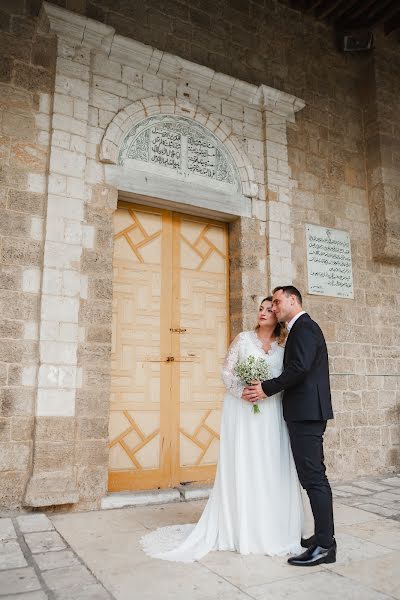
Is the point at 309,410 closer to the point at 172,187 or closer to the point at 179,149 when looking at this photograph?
the point at 172,187

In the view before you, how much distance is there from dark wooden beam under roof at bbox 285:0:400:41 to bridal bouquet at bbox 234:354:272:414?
5.20 metres

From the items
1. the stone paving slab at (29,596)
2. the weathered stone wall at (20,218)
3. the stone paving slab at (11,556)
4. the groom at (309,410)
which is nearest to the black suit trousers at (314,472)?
the groom at (309,410)

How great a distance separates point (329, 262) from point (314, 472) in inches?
137

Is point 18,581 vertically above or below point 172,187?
below

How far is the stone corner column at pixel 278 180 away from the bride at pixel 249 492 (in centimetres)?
241

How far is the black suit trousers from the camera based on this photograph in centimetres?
275

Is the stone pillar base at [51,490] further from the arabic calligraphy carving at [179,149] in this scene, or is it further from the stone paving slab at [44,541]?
the arabic calligraphy carving at [179,149]

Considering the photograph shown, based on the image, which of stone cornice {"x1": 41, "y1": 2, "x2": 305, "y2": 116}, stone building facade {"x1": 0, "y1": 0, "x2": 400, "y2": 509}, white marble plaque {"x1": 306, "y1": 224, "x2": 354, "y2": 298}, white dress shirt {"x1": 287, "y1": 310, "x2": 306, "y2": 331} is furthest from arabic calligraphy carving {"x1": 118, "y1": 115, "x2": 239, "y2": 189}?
white dress shirt {"x1": 287, "y1": 310, "x2": 306, "y2": 331}

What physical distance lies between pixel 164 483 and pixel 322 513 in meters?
2.24

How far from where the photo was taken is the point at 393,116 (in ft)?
21.4

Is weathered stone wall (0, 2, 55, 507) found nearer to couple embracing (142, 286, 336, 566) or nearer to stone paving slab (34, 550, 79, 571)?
stone paving slab (34, 550, 79, 571)

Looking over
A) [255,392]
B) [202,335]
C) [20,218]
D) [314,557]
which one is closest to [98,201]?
[20,218]

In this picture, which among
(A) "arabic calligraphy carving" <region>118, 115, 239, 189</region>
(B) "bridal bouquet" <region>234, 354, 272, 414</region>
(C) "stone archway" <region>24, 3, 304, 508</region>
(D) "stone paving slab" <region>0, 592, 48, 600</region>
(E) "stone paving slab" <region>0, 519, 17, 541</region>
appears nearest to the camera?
(D) "stone paving slab" <region>0, 592, 48, 600</region>

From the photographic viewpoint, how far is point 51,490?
→ 12.6ft
